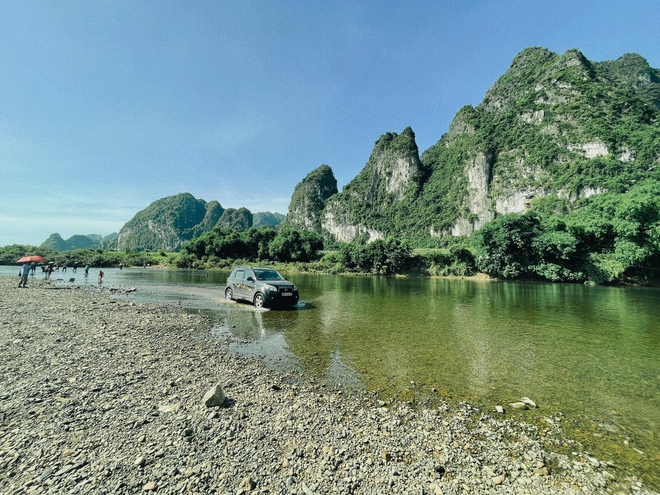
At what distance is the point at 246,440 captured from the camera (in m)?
4.00

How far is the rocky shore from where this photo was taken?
10.6 feet

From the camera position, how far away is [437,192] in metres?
156

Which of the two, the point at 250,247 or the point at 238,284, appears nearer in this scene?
the point at 238,284

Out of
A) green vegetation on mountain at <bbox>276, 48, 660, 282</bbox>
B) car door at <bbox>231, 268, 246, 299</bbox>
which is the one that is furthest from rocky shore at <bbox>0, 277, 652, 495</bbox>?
green vegetation on mountain at <bbox>276, 48, 660, 282</bbox>

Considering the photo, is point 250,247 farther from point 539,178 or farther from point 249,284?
point 539,178

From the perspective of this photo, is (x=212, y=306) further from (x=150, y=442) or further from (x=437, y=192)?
(x=437, y=192)

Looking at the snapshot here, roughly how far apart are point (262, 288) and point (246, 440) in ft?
37.6

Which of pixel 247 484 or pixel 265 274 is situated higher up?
pixel 265 274

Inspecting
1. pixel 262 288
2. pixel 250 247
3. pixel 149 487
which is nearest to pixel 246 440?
pixel 149 487

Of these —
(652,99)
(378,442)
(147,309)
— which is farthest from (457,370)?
(652,99)

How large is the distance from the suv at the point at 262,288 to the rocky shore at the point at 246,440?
8129mm

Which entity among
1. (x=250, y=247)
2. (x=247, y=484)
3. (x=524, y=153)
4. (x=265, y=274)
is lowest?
(x=247, y=484)

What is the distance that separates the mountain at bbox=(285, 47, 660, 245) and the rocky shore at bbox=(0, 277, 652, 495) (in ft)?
301

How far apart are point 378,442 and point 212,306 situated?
47.6 feet
